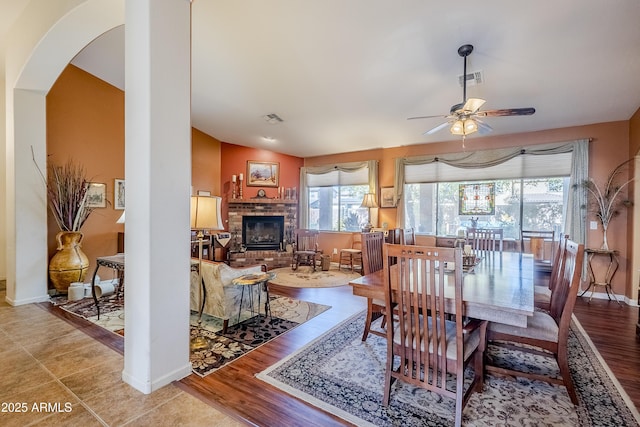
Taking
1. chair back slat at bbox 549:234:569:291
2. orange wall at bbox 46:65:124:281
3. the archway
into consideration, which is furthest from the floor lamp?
orange wall at bbox 46:65:124:281

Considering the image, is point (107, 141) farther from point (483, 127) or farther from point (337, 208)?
point (483, 127)

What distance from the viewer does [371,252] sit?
9.74 ft

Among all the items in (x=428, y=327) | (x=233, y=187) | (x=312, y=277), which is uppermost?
(x=233, y=187)

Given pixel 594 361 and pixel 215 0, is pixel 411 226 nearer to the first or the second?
pixel 594 361

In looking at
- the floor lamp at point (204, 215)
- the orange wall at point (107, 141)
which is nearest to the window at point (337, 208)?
the orange wall at point (107, 141)

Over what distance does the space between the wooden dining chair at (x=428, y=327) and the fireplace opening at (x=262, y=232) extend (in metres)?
5.51

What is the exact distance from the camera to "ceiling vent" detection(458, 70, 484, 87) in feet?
11.3

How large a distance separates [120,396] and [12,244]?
10.4 ft

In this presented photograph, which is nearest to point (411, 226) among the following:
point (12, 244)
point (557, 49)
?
point (557, 49)

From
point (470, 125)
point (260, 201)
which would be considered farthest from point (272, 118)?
point (470, 125)

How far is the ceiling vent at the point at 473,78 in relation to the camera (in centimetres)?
346

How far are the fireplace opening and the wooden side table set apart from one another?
5.86 metres

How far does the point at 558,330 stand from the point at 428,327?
97cm

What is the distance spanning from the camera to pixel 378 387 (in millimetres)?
2135
